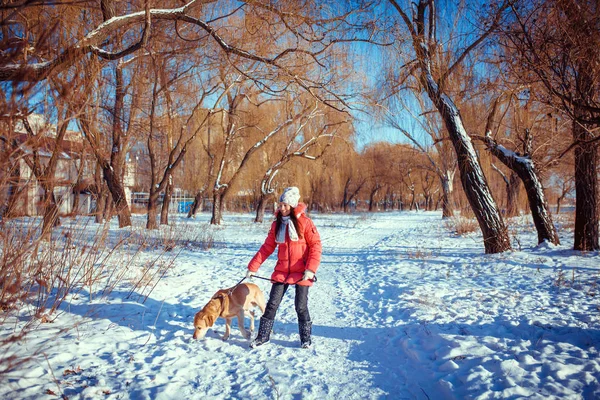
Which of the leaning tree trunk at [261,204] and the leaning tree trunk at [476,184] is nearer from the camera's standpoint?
the leaning tree trunk at [476,184]

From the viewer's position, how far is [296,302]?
11.1 ft

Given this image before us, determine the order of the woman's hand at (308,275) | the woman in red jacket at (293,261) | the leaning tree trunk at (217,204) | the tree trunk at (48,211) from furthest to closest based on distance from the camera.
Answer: the leaning tree trunk at (217,204)
the woman in red jacket at (293,261)
the woman's hand at (308,275)
the tree trunk at (48,211)

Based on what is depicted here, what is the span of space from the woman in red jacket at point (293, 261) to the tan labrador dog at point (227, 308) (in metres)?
0.28

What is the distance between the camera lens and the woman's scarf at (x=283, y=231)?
3412mm

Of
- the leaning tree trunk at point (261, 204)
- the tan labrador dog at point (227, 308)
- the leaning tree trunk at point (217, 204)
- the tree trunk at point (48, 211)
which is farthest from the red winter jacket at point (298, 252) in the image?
the leaning tree trunk at point (261, 204)

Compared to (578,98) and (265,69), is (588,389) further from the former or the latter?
(265,69)

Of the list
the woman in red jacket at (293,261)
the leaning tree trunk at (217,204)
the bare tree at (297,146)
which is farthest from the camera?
the bare tree at (297,146)

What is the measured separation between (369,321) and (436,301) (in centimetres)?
112

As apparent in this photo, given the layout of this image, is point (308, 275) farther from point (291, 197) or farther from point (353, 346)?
point (353, 346)

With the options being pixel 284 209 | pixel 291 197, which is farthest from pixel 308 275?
pixel 291 197

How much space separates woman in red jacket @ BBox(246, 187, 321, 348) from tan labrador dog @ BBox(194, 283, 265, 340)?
10.9 inches

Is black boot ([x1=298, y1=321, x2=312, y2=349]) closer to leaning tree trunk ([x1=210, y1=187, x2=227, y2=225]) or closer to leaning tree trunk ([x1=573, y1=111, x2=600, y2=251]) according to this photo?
leaning tree trunk ([x1=573, y1=111, x2=600, y2=251])

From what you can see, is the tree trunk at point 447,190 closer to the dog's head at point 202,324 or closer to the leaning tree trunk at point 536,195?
the leaning tree trunk at point 536,195

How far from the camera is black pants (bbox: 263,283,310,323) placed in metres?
3.39
